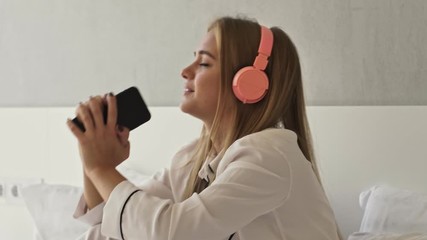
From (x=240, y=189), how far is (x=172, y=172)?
13.5 inches

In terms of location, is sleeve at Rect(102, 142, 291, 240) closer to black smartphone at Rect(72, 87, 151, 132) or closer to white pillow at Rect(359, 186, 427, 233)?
black smartphone at Rect(72, 87, 151, 132)

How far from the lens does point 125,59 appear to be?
→ 173 centimetres

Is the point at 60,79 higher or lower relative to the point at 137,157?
higher

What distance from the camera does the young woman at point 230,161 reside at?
0.85m

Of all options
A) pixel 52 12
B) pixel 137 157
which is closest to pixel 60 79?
pixel 52 12

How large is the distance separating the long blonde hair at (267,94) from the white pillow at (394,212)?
23cm

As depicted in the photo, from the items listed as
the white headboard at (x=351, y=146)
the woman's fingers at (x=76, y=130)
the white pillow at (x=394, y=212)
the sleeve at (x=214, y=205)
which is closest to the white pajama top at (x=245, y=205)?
the sleeve at (x=214, y=205)

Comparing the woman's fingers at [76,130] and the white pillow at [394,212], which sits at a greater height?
the woman's fingers at [76,130]

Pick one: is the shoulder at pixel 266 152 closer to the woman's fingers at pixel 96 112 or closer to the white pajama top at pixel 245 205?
the white pajama top at pixel 245 205

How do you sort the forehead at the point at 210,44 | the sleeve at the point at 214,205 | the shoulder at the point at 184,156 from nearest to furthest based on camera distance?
→ the sleeve at the point at 214,205 → the forehead at the point at 210,44 → the shoulder at the point at 184,156

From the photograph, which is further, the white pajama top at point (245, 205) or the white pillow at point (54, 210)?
the white pillow at point (54, 210)

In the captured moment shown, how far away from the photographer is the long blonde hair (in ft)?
3.31

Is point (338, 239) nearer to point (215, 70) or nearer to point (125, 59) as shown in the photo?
point (215, 70)

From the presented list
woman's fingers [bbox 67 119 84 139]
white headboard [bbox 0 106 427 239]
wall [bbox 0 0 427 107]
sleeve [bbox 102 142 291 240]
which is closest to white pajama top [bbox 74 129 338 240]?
sleeve [bbox 102 142 291 240]
